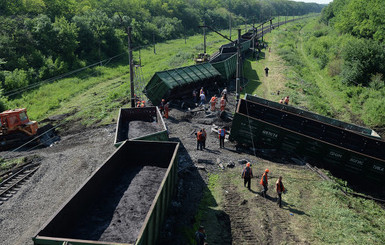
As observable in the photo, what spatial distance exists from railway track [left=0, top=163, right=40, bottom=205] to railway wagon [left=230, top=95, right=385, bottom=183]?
1102 centimetres

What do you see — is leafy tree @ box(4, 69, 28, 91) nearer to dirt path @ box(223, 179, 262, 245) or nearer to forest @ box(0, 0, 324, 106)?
forest @ box(0, 0, 324, 106)

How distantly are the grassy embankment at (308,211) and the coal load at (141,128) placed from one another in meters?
4.14

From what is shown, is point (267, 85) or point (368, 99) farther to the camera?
point (267, 85)

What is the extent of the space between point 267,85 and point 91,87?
19.7m

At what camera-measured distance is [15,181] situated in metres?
13.3

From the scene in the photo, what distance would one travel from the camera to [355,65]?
2778 cm

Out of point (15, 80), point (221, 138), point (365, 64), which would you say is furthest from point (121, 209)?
point (365, 64)

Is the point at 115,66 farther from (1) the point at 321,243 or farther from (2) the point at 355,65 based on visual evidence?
(1) the point at 321,243

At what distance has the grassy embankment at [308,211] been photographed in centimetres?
916

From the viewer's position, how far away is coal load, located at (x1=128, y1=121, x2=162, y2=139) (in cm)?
1412

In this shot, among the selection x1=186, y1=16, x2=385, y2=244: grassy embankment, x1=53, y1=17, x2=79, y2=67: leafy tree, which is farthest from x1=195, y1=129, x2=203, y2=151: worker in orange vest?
x1=53, y1=17, x2=79, y2=67: leafy tree

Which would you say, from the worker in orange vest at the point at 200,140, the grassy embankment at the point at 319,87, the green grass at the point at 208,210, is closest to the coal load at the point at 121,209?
the green grass at the point at 208,210

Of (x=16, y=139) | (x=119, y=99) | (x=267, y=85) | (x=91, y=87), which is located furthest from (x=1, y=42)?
(x=267, y=85)

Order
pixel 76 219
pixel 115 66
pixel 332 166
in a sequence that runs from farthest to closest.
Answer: pixel 115 66
pixel 332 166
pixel 76 219
